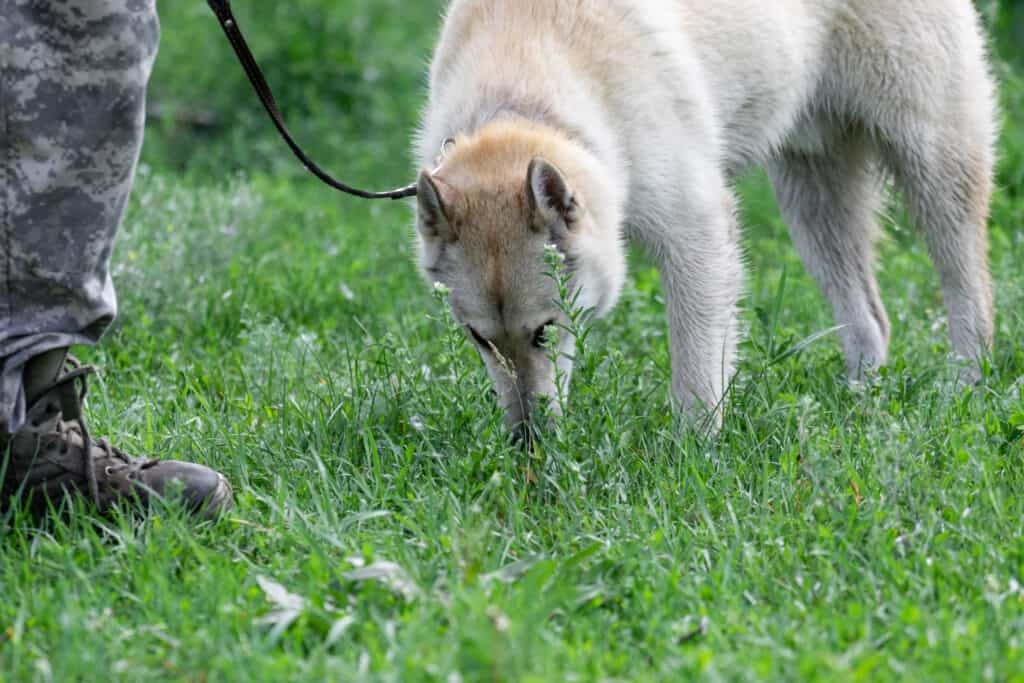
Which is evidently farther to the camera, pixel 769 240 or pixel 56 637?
pixel 769 240

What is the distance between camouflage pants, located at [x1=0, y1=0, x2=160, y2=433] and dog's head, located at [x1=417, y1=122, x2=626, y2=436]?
30.5 inches

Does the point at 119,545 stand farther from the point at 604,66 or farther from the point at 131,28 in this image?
the point at 604,66

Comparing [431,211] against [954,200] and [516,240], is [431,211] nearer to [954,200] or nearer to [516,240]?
[516,240]

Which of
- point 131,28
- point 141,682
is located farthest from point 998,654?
point 131,28

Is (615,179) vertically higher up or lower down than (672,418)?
higher up

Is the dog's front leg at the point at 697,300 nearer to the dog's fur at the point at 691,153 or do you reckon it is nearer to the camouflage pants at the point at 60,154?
the dog's fur at the point at 691,153

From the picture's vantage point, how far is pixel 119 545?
2785 mm

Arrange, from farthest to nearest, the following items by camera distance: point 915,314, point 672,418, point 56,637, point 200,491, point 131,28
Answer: point 915,314 < point 672,418 < point 200,491 < point 131,28 < point 56,637

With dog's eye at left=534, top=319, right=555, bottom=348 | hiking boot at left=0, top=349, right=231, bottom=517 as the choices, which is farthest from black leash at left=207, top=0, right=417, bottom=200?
hiking boot at left=0, top=349, right=231, bottom=517

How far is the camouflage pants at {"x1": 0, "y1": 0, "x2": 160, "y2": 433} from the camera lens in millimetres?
2713

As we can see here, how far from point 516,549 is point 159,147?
577 centimetres

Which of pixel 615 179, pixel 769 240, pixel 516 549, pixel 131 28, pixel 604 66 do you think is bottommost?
pixel 769 240

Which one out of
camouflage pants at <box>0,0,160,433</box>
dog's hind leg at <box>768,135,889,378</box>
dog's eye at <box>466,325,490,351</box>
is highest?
camouflage pants at <box>0,0,160,433</box>

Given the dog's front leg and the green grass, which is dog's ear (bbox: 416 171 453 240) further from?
the dog's front leg
